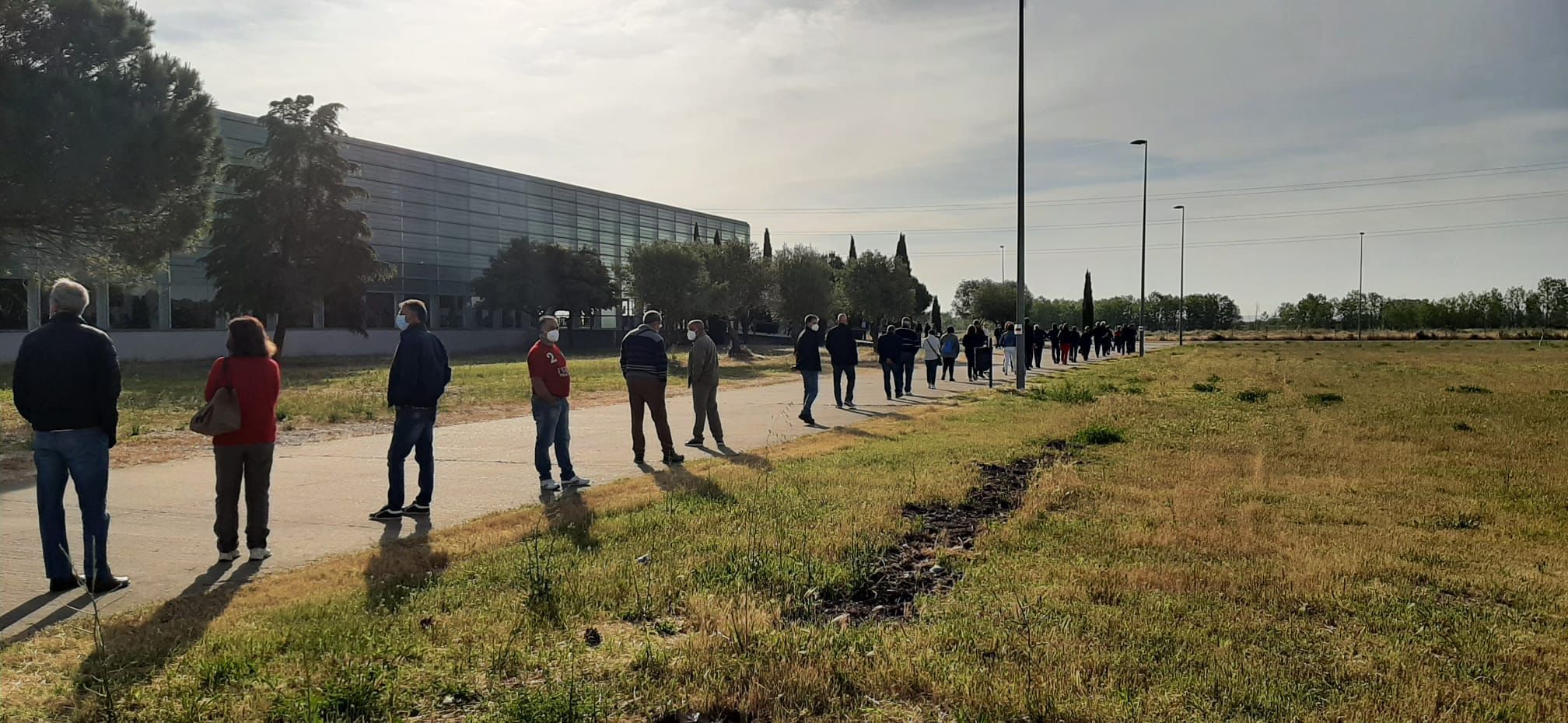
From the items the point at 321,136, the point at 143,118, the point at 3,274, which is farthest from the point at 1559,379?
the point at 321,136

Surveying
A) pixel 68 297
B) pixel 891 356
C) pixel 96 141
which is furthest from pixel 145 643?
pixel 96 141

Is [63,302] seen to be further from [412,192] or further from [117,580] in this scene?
[412,192]

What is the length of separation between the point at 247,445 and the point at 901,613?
4525 millimetres

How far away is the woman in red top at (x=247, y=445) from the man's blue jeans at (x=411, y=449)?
1384 millimetres

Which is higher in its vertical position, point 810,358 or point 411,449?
point 810,358

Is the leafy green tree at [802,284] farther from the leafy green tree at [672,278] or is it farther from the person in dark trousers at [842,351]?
the person in dark trousers at [842,351]

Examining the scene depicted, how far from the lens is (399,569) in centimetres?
578

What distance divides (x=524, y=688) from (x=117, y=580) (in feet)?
11.2

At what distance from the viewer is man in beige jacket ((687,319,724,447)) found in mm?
12289

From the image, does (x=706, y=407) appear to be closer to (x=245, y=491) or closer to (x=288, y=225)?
(x=245, y=491)

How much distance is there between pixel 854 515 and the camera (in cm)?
708

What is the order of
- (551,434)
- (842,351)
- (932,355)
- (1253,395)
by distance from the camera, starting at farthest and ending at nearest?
(932,355) → (1253,395) → (842,351) → (551,434)

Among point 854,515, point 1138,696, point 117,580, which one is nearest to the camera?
point 1138,696

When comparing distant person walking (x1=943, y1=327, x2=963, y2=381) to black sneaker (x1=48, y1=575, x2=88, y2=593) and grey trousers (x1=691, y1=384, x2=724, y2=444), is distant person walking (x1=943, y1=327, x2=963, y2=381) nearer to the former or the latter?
grey trousers (x1=691, y1=384, x2=724, y2=444)
